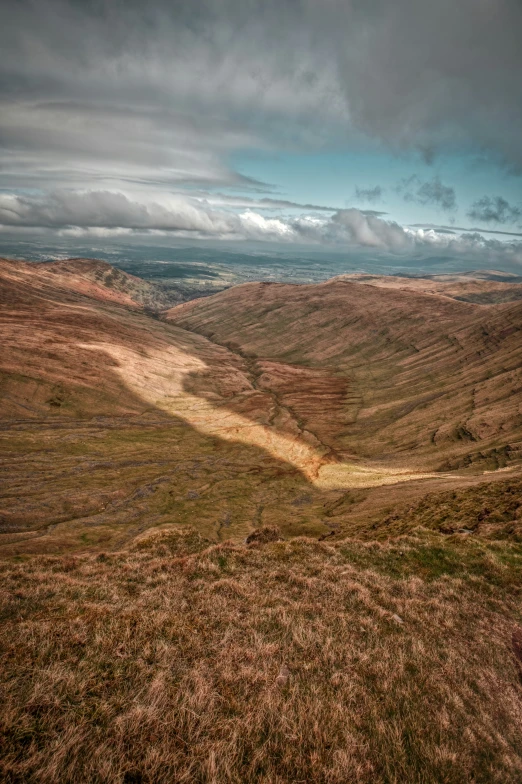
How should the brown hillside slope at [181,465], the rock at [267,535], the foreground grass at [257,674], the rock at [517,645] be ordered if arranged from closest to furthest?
the foreground grass at [257,674]
the rock at [517,645]
the rock at [267,535]
the brown hillside slope at [181,465]

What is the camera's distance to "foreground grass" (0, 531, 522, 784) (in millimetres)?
7156

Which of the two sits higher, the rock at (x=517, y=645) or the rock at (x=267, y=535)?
the rock at (x=517, y=645)

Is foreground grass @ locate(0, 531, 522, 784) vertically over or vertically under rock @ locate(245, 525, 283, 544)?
over

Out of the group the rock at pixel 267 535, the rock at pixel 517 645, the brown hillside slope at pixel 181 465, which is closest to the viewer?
the rock at pixel 517 645

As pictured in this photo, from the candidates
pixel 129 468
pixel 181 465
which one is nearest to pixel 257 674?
pixel 129 468

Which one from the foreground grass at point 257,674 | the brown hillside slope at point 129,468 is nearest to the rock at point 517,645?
the foreground grass at point 257,674

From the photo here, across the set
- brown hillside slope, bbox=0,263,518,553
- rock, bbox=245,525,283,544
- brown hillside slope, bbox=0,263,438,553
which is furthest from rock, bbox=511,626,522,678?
brown hillside slope, bbox=0,263,438,553

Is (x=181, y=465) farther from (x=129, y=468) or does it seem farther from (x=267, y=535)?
(x=267, y=535)

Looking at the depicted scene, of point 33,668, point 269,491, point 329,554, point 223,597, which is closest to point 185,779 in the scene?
point 33,668

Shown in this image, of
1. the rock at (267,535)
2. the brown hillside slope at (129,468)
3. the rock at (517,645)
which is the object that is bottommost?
the brown hillside slope at (129,468)

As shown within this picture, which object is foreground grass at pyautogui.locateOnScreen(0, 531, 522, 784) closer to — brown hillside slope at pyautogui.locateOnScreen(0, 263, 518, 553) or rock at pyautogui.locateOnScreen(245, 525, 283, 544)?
rock at pyautogui.locateOnScreen(245, 525, 283, 544)

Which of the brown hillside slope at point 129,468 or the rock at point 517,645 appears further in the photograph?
the brown hillside slope at point 129,468

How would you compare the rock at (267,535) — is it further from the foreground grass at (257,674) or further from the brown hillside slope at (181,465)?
the brown hillside slope at (181,465)

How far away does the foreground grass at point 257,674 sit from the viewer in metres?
7.16
